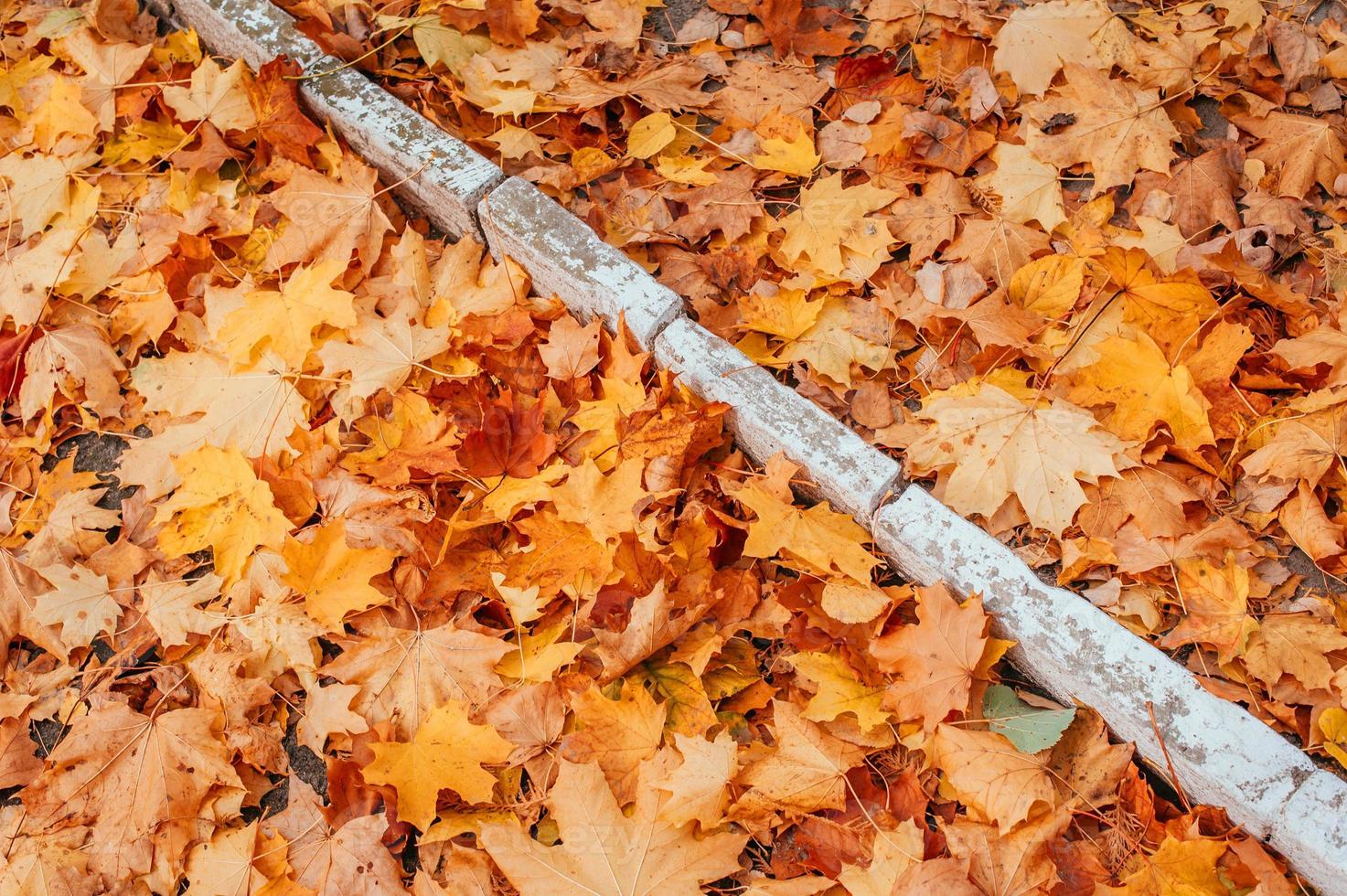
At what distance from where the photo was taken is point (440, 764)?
1.87 m

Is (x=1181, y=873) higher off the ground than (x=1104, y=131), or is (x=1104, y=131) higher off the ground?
(x=1104, y=131)

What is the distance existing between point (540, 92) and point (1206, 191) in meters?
1.84

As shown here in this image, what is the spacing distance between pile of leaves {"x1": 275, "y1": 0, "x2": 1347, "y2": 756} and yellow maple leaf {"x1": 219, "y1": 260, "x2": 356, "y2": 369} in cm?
65

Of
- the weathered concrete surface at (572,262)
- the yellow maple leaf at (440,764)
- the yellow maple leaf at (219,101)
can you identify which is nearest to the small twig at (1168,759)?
the yellow maple leaf at (440,764)

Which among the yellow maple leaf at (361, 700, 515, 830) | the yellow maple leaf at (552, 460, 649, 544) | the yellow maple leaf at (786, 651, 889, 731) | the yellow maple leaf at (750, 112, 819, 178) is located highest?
the yellow maple leaf at (750, 112, 819, 178)

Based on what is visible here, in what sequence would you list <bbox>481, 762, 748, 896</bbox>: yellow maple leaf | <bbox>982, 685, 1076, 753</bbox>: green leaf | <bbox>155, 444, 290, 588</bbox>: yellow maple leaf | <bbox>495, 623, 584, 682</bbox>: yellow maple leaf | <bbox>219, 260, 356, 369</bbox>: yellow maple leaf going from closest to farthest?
<bbox>481, 762, 748, 896</bbox>: yellow maple leaf
<bbox>982, 685, 1076, 753</bbox>: green leaf
<bbox>495, 623, 584, 682</bbox>: yellow maple leaf
<bbox>155, 444, 290, 588</bbox>: yellow maple leaf
<bbox>219, 260, 356, 369</bbox>: yellow maple leaf

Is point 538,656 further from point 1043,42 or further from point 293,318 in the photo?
point 1043,42

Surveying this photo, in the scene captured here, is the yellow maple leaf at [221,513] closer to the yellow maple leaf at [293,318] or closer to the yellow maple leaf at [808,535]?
the yellow maple leaf at [293,318]

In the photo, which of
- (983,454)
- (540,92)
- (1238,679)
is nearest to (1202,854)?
(1238,679)

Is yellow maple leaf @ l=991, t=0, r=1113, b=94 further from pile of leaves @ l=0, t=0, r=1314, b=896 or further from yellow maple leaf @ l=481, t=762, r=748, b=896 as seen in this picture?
yellow maple leaf @ l=481, t=762, r=748, b=896

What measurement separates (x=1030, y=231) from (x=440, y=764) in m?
1.87

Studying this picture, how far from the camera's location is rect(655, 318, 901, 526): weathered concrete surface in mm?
2023

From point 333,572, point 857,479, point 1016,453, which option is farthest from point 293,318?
point 1016,453

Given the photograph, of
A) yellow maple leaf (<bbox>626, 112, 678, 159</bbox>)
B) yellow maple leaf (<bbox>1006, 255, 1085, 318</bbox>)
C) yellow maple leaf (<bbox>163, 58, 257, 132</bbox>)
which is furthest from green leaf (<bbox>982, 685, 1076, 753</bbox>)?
yellow maple leaf (<bbox>163, 58, 257, 132</bbox>)
